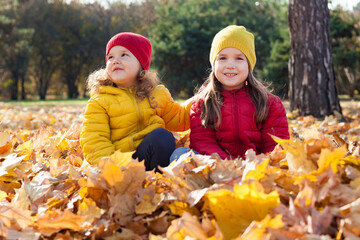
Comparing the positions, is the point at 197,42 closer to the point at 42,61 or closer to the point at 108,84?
the point at 42,61

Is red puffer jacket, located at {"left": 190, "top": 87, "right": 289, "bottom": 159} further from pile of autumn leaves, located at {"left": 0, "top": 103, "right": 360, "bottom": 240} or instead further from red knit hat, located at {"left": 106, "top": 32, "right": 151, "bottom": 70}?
pile of autumn leaves, located at {"left": 0, "top": 103, "right": 360, "bottom": 240}

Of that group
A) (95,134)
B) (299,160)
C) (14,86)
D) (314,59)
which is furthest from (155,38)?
(299,160)

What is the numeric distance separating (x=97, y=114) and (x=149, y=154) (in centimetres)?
44

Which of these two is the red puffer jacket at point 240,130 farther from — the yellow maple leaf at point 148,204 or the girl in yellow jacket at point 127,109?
the yellow maple leaf at point 148,204

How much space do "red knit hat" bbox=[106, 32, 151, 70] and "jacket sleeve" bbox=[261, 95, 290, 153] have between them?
95 cm

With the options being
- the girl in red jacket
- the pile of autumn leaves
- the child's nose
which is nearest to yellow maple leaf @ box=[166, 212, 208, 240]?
the pile of autumn leaves

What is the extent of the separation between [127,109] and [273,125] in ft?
3.31

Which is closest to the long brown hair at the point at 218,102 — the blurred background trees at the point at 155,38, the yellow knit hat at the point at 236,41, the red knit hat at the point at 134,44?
the yellow knit hat at the point at 236,41

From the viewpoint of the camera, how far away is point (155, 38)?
2186 centimetres

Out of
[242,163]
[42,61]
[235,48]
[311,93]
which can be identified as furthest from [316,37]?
[42,61]

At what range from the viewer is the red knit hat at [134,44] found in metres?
2.33

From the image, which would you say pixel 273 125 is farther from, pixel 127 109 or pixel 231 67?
pixel 127 109

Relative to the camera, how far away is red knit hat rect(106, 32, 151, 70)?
2326 millimetres

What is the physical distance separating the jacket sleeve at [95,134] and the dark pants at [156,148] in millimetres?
207
